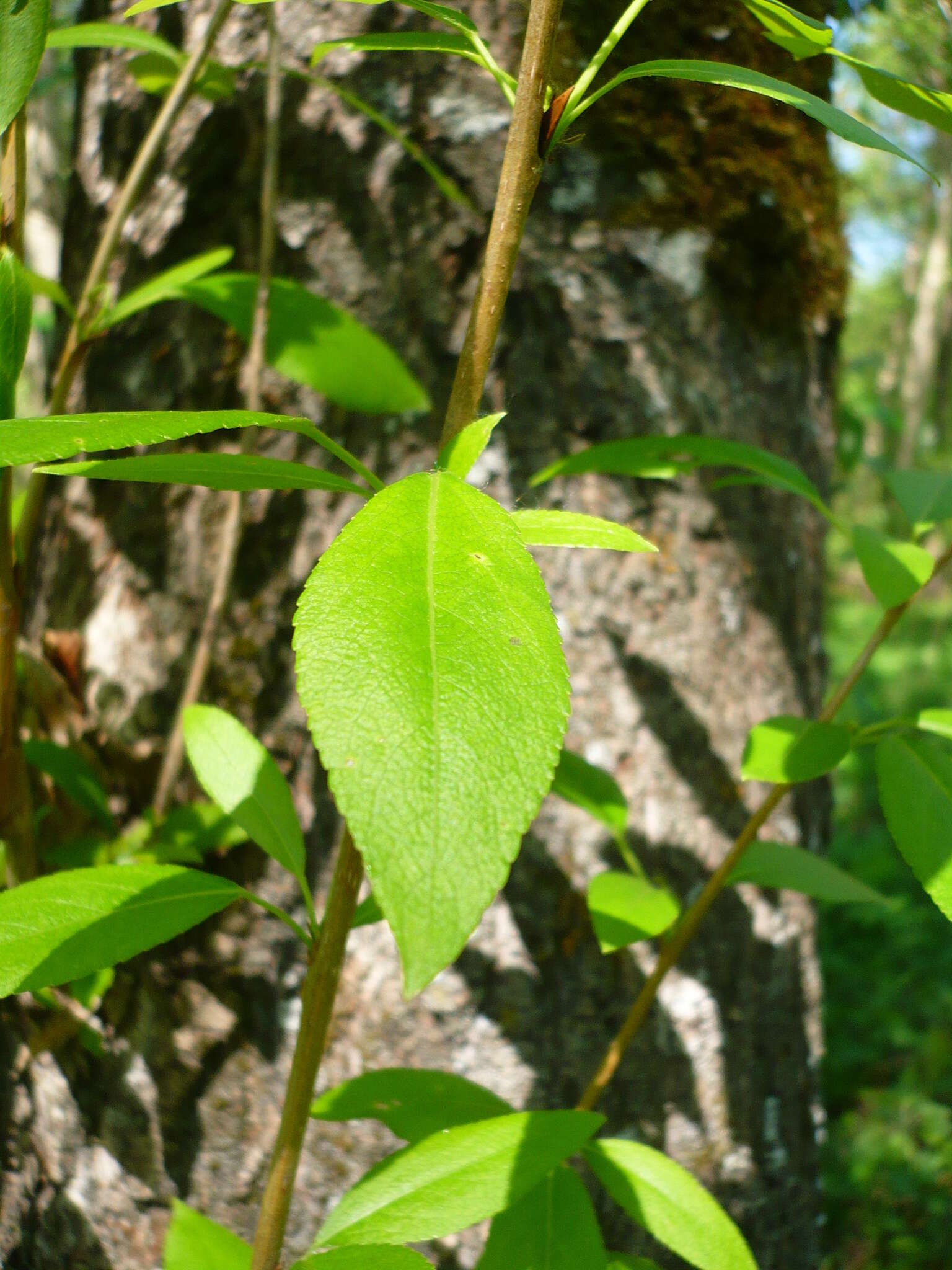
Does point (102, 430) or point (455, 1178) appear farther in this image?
point (455, 1178)

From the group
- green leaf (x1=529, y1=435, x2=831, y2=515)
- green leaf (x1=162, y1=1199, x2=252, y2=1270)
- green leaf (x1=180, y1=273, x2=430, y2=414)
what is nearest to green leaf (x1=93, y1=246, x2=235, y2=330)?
green leaf (x1=180, y1=273, x2=430, y2=414)

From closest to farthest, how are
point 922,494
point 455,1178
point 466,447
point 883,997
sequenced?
point 466,447 → point 455,1178 → point 922,494 → point 883,997

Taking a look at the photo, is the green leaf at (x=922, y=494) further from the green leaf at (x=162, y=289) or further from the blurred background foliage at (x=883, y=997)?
the green leaf at (x=162, y=289)

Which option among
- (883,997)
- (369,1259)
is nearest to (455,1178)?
(369,1259)

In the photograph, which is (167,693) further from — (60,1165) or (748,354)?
(748,354)

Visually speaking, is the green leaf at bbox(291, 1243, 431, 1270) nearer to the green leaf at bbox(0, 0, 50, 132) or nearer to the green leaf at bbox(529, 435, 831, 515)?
the green leaf at bbox(529, 435, 831, 515)

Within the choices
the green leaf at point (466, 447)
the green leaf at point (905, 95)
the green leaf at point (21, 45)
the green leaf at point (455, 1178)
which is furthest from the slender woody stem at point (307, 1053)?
the green leaf at point (905, 95)

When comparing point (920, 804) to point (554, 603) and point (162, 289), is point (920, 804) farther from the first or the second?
point (162, 289)
